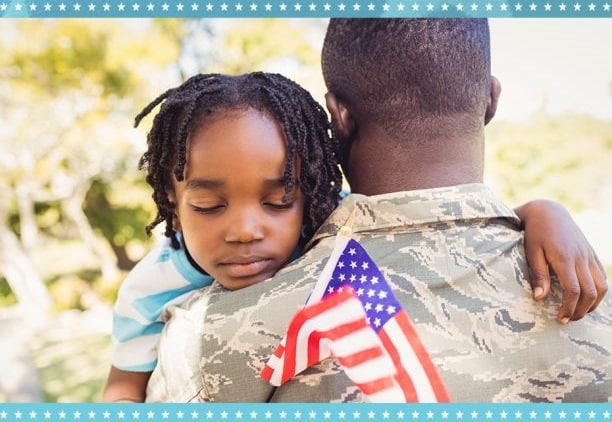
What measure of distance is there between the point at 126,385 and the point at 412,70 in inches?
36.2

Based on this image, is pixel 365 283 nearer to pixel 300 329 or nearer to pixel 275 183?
pixel 300 329

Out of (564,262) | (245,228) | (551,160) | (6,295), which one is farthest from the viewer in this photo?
(6,295)

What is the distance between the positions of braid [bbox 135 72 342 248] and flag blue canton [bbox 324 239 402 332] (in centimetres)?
21

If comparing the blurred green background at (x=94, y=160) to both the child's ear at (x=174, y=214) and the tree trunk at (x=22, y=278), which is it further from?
the child's ear at (x=174, y=214)

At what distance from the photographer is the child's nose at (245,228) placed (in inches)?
48.3

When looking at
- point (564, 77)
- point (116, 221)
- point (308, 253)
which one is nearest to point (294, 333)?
point (308, 253)

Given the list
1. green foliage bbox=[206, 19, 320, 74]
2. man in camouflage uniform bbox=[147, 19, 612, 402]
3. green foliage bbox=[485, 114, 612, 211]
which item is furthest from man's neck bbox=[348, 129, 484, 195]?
green foliage bbox=[206, 19, 320, 74]

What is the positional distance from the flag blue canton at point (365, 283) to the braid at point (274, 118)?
0.21 metres

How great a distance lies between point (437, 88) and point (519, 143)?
11.3ft

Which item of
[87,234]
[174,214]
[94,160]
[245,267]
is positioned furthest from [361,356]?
[87,234]

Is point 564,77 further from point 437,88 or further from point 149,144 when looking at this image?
point 149,144

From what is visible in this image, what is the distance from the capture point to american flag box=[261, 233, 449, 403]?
40.0 inches

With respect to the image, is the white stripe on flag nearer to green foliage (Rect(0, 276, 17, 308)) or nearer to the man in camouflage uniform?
the man in camouflage uniform

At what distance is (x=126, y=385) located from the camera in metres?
1.53
